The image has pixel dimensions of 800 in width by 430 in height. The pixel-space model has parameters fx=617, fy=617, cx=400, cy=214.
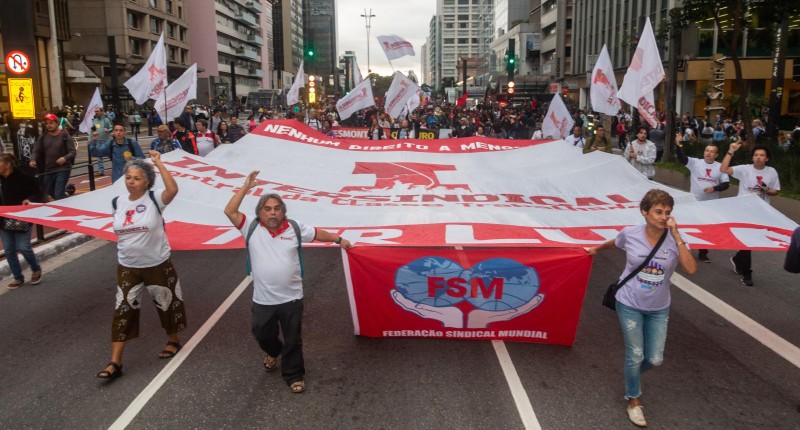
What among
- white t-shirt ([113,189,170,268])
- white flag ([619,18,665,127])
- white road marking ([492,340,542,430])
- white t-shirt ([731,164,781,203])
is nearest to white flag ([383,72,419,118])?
white flag ([619,18,665,127])

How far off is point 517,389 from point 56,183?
9.99 metres

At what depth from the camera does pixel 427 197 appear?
874cm

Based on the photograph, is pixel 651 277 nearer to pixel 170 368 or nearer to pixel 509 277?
pixel 509 277

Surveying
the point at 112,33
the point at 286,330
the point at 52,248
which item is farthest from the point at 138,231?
the point at 112,33

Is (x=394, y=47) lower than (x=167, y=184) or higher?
higher

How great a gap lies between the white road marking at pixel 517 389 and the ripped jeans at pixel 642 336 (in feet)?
2.67

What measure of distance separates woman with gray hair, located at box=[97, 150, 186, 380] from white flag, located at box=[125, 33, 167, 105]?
10188 millimetres

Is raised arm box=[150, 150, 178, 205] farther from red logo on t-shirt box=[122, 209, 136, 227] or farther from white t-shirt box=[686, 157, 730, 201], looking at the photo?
white t-shirt box=[686, 157, 730, 201]

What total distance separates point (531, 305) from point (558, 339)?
54 centimetres

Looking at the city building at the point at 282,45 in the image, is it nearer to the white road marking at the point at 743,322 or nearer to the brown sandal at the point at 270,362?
the white road marking at the point at 743,322

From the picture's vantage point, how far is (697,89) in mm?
40969

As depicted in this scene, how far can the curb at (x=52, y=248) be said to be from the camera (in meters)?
8.70

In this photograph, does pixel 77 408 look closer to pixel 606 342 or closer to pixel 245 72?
pixel 606 342

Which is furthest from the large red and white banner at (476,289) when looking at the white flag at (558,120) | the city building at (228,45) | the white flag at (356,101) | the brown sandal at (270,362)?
the city building at (228,45)
